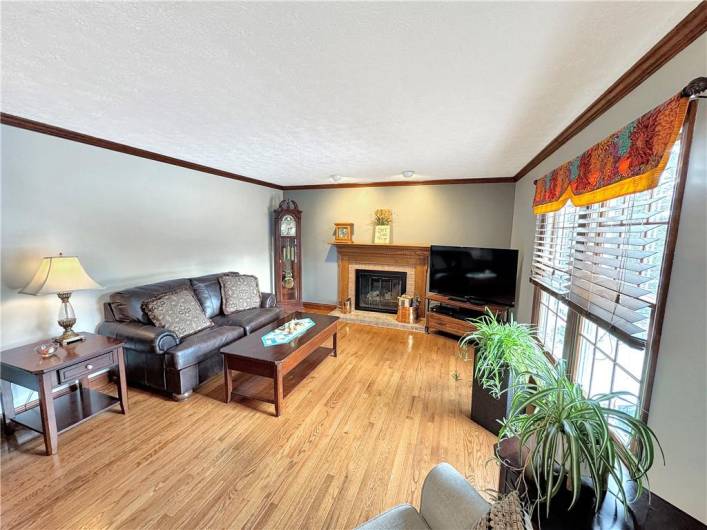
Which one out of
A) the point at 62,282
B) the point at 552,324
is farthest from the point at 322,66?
the point at 552,324

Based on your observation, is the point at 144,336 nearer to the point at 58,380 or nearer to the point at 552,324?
the point at 58,380

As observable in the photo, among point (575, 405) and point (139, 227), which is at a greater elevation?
point (139, 227)

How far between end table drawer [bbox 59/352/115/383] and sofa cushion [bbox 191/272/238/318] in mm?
1167

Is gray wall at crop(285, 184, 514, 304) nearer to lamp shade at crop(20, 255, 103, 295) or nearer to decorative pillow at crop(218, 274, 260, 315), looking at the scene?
decorative pillow at crop(218, 274, 260, 315)

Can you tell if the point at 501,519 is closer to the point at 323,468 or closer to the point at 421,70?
the point at 323,468

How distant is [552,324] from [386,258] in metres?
2.67

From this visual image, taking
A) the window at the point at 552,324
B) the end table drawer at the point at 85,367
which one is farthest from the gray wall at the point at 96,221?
the window at the point at 552,324

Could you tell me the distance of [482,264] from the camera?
382 cm

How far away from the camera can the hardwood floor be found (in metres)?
1.60

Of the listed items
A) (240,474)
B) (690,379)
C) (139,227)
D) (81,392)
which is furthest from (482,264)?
(81,392)

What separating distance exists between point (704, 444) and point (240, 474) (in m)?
2.20

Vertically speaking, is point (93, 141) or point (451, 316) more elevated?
point (93, 141)

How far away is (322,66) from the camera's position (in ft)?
4.83

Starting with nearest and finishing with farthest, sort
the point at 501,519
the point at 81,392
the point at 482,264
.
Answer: the point at 501,519 < the point at 81,392 < the point at 482,264
